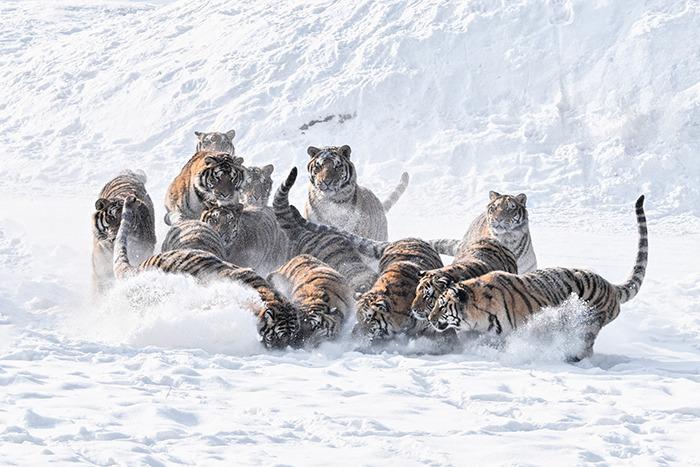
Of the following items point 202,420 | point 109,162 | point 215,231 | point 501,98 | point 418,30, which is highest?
point 418,30

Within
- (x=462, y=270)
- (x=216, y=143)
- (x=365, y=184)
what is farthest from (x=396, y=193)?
(x=462, y=270)

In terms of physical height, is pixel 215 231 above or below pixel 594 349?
above

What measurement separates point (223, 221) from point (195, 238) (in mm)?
660

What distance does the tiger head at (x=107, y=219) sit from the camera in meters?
8.00

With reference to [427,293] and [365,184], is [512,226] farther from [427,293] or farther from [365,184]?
[365,184]

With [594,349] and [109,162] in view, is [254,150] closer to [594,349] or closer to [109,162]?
[109,162]

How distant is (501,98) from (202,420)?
1361 centimetres

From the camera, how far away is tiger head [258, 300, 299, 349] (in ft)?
20.3

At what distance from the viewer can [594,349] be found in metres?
6.87

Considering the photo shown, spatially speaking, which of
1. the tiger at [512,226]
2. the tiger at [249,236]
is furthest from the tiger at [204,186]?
the tiger at [512,226]

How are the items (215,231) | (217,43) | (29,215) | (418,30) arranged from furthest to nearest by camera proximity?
(217,43)
(418,30)
(29,215)
(215,231)

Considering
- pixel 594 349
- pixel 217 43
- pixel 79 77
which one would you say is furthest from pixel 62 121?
pixel 594 349

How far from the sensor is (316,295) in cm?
663

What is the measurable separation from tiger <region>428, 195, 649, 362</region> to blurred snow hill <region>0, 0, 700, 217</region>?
328 inches
